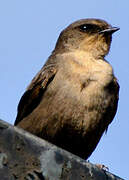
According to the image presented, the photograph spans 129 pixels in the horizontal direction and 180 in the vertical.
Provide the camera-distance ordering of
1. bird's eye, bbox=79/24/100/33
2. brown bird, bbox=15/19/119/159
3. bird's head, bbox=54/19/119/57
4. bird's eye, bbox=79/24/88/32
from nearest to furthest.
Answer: brown bird, bbox=15/19/119/159, bird's head, bbox=54/19/119/57, bird's eye, bbox=79/24/100/33, bird's eye, bbox=79/24/88/32

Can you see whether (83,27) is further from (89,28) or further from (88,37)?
(88,37)

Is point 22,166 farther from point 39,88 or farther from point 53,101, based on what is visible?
point 39,88

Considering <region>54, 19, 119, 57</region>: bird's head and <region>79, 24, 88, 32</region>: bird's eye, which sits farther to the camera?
<region>79, 24, 88, 32</region>: bird's eye

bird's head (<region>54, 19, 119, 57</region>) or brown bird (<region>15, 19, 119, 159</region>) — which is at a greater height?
bird's head (<region>54, 19, 119, 57</region>)

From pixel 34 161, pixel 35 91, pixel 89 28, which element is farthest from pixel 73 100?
pixel 34 161

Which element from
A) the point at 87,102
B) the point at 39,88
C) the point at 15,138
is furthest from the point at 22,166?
the point at 39,88

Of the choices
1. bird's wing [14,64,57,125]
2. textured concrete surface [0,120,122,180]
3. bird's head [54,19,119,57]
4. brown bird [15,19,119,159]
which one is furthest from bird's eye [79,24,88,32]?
textured concrete surface [0,120,122,180]

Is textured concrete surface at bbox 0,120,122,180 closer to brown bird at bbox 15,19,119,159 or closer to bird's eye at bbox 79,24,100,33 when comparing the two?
brown bird at bbox 15,19,119,159

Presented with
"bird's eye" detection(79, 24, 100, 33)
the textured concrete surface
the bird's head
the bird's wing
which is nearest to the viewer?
the textured concrete surface
